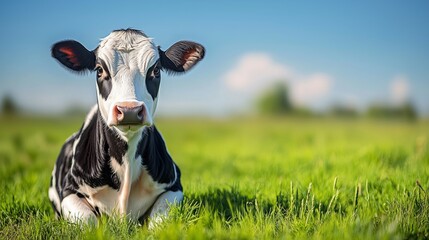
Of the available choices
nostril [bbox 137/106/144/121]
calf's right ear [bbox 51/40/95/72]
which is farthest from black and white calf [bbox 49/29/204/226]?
nostril [bbox 137/106/144/121]

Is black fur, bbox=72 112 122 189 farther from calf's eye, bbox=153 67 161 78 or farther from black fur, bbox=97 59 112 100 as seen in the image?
calf's eye, bbox=153 67 161 78

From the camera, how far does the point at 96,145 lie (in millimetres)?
5395

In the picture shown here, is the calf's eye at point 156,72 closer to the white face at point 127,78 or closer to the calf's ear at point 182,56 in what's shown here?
the white face at point 127,78

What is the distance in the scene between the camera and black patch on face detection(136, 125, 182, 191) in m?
5.34

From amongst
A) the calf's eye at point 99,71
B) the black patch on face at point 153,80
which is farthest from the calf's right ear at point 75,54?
Result: the black patch on face at point 153,80

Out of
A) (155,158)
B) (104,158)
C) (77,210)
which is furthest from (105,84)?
(77,210)

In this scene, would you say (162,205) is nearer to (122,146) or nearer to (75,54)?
(122,146)

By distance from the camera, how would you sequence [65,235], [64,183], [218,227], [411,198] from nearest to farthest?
[218,227] → [65,235] → [411,198] → [64,183]

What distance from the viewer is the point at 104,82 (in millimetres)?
4996

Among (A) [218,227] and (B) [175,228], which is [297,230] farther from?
(B) [175,228]

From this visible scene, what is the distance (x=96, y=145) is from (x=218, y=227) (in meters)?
1.64

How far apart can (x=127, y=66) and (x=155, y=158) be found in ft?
3.30

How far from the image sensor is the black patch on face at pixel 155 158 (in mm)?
5344

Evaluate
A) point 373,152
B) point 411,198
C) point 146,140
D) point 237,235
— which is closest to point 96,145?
point 146,140
